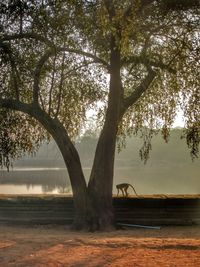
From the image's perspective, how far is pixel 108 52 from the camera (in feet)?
46.1

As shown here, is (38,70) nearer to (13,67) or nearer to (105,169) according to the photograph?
(13,67)

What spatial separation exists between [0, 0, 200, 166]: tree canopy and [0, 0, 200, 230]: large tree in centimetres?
3

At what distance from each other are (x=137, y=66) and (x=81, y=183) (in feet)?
13.8

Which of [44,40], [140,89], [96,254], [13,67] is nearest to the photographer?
[96,254]

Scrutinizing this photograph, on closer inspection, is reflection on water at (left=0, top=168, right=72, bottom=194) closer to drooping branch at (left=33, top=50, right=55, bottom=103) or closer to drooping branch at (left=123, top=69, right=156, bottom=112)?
drooping branch at (left=123, top=69, right=156, bottom=112)

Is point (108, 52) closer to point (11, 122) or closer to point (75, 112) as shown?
point (75, 112)

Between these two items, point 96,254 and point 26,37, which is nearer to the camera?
point 96,254

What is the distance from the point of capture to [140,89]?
14.0 metres

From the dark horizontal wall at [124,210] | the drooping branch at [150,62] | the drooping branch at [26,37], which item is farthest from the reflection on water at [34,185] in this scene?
the drooping branch at [26,37]

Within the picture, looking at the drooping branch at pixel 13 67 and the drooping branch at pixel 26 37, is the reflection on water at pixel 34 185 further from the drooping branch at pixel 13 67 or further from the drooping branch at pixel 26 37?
the drooping branch at pixel 26 37

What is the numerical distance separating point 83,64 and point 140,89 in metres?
1.96

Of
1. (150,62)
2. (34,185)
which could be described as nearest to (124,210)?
(150,62)

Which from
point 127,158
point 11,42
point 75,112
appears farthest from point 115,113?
point 127,158

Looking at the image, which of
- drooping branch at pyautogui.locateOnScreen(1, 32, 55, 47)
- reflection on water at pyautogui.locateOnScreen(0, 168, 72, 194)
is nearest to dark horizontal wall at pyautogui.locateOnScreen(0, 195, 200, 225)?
drooping branch at pyautogui.locateOnScreen(1, 32, 55, 47)
